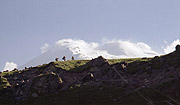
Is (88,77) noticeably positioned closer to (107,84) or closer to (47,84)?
(107,84)

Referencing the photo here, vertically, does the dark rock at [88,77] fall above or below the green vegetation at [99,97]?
above

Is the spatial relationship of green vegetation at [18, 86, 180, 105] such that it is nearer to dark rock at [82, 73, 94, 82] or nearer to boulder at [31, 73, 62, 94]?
boulder at [31, 73, 62, 94]

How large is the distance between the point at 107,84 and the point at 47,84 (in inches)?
763

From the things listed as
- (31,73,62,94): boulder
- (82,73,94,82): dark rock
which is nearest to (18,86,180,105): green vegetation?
(31,73,62,94): boulder

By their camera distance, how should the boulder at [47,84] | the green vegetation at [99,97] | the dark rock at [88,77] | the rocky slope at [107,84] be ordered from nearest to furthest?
the green vegetation at [99,97] → the rocky slope at [107,84] → the boulder at [47,84] → the dark rock at [88,77]

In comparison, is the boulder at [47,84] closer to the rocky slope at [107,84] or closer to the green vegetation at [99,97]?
the rocky slope at [107,84]

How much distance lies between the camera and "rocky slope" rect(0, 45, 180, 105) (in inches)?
1586

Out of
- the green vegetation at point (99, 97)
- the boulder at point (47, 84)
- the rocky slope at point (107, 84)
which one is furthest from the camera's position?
the boulder at point (47, 84)

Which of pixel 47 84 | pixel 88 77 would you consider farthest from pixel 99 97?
pixel 47 84

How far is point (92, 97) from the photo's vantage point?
46531 millimetres

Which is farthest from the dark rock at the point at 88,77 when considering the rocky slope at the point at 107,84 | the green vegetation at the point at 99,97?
the green vegetation at the point at 99,97

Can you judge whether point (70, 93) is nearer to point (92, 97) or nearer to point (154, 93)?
point (92, 97)

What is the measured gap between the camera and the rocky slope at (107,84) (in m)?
40.3

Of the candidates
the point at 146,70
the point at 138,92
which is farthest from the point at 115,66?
the point at 138,92
